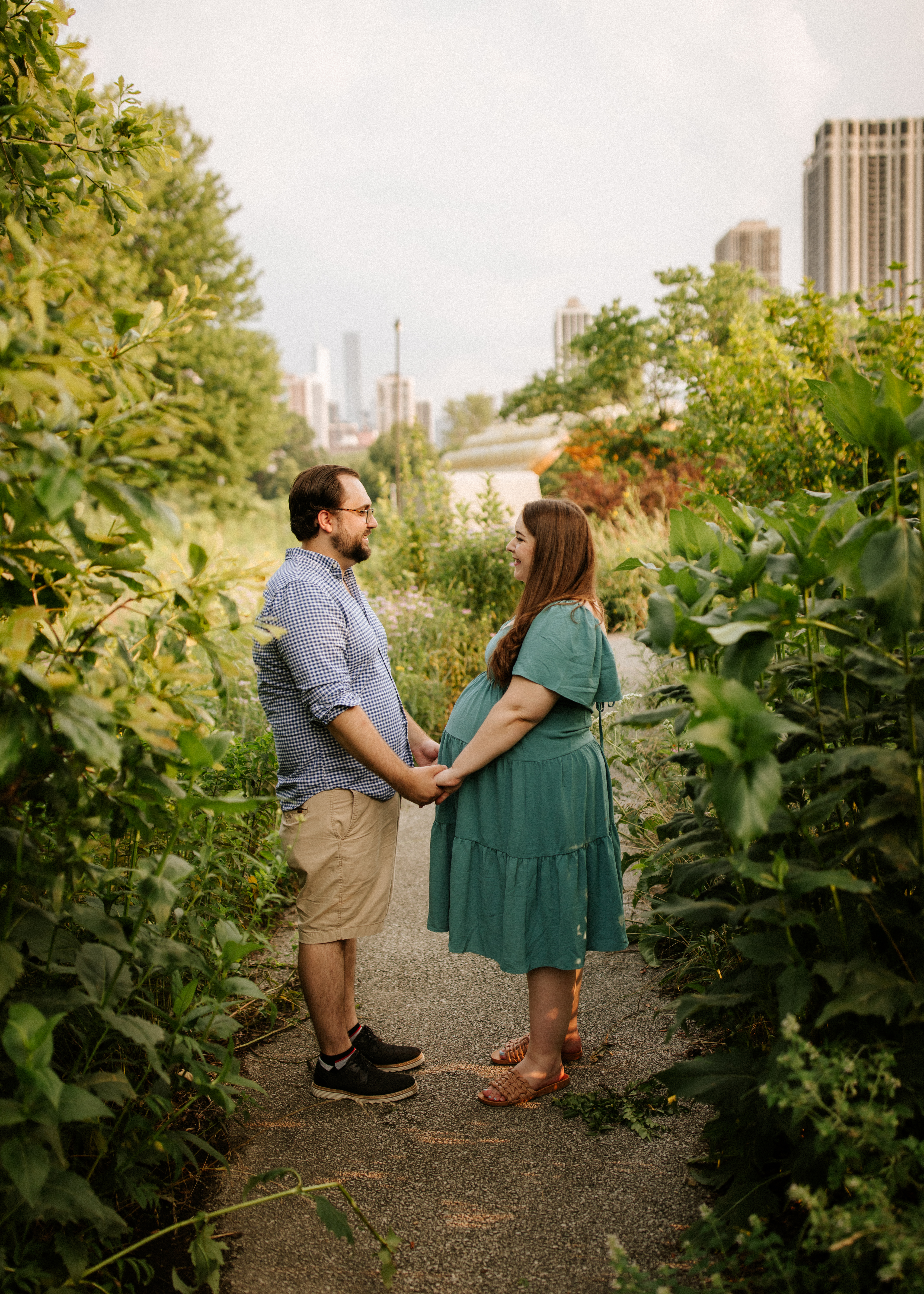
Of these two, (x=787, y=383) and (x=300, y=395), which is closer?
(x=787, y=383)

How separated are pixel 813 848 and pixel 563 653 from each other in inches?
38.7

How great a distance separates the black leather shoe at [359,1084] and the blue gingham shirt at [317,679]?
786 mm

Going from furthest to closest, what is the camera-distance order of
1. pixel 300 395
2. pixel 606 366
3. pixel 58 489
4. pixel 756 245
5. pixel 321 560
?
pixel 300 395
pixel 756 245
pixel 606 366
pixel 321 560
pixel 58 489

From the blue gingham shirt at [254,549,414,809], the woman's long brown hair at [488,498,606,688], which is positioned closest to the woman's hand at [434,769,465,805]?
the blue gingham shirt at [254,549,414,809]

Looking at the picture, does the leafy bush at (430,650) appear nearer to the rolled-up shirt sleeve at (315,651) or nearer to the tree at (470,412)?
the rolled-up shirt sleeve at (315,651)

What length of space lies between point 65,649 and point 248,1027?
1962 millimetres

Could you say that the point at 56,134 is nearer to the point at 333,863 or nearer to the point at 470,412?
the point at 333,863

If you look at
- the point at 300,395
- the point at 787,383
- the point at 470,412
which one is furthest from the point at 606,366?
the point at 300,395

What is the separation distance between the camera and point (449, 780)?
2529 millimetres

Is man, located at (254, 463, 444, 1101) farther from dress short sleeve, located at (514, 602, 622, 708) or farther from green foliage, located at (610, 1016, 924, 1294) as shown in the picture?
green foliage, located at (610, 1016, 924, 1294)

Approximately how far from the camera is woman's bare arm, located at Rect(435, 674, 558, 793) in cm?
242

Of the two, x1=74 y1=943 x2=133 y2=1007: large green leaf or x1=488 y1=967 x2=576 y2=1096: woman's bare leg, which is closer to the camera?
x1=74 y1=943 x2=133 y2=1007: large green leaf

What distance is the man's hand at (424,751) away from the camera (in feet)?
9.62

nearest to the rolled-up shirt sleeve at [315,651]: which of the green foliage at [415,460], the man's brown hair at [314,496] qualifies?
the man's brown hair at [314,496]
